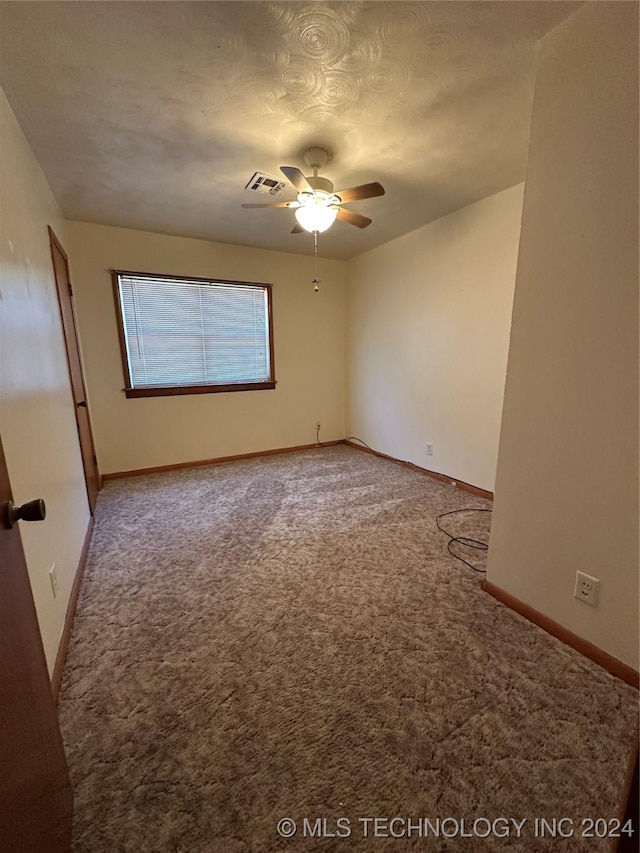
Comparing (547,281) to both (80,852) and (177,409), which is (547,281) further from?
(177,409)

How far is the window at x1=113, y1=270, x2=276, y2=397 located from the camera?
11.8ft

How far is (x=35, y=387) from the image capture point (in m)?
1.66

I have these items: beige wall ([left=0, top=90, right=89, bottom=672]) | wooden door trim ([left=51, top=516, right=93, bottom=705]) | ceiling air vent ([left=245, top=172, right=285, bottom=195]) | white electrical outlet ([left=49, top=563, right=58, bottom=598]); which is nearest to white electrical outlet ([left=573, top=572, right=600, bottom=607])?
wooden door trim ([left=51, top=516, right=93, bottom=705])

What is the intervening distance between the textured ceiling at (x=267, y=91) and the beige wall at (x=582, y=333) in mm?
308

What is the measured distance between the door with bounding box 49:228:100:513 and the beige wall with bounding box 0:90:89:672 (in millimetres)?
234

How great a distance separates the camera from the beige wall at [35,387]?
1.34 m

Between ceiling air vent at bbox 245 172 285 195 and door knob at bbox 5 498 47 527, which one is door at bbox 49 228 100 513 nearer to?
ceiling air vent at bbox 245 172 285 195

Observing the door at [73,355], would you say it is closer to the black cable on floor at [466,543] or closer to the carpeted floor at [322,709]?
the carpeted floor at [322,709]

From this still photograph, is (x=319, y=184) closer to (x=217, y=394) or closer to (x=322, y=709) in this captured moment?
(x=217, y=394)

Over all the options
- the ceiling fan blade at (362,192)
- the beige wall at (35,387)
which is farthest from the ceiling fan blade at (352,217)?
the beige wall at (35,387)

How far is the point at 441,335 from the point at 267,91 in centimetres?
233

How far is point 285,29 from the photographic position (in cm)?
136

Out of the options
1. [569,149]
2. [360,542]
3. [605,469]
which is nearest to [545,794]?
[605,469]

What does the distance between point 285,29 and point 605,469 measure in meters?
2.11
